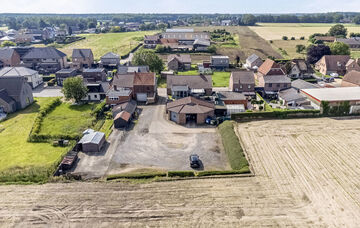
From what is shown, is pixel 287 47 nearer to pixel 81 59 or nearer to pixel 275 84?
pixel 275 84

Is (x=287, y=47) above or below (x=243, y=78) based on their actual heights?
above

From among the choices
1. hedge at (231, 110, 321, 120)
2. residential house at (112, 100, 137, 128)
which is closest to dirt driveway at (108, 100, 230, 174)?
residential house at (112, 100, 137, 128)

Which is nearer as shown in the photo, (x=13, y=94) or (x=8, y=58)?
(x=13, y=94)

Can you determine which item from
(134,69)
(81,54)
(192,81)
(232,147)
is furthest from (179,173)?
(81,54)

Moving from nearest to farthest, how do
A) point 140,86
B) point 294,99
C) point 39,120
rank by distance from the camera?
point 39,120 < point 294,99 < point 140,86

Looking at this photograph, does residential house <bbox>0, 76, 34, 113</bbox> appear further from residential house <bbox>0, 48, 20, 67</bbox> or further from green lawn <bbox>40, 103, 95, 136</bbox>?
residential house <bbox>0, 48, 20, 67</bbox>

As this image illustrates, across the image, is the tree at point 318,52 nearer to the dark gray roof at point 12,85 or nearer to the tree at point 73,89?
the tree at point 73,89

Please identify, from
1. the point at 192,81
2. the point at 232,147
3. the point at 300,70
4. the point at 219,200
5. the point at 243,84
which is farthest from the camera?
the point at 300,70
